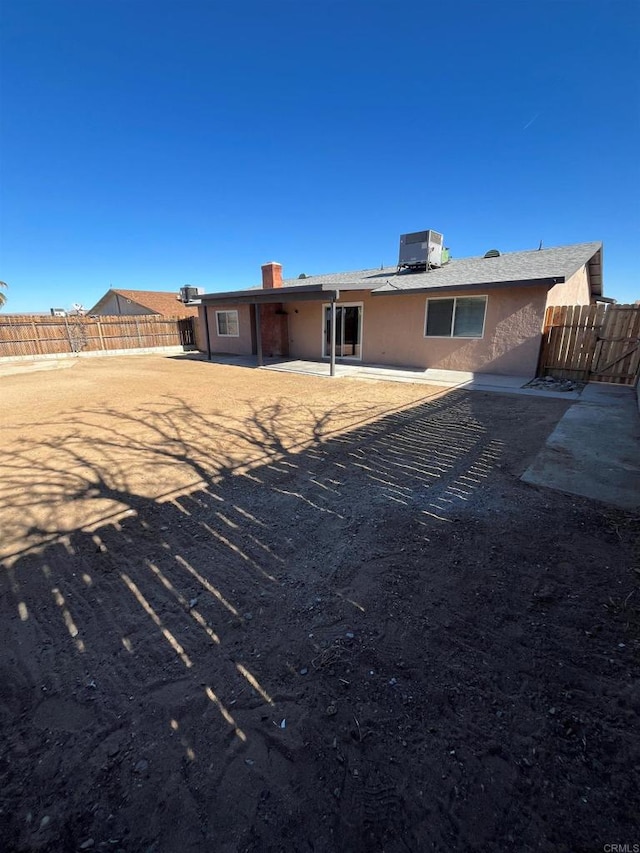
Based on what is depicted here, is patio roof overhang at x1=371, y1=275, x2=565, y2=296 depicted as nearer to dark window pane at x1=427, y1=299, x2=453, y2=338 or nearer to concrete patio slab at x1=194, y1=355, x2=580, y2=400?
dark window pane at x1=427, y1=299, x2=453, y2=338

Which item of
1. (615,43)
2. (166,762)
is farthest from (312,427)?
(615,43)

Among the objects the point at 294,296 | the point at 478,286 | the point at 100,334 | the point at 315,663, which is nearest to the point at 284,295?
the point at 294,296

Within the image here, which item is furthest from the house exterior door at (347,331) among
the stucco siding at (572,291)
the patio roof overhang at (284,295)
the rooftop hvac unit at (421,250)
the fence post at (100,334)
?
the fence post at (100,334)

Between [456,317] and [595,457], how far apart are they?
7253mm

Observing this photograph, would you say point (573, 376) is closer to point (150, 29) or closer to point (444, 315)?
point (444, 315)

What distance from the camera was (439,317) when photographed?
1105cm

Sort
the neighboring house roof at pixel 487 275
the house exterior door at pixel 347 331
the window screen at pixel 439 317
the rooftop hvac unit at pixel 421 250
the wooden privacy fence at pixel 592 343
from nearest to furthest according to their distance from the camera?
the wooden privacy fence at pixel 592 343
the neighboring house roof at pixel 487 275
the window screen at pixel 439 317
the rooftop hvac unit at pixel 421 250
the house exterior door at pixel 347 331

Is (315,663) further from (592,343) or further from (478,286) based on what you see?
(592,343)

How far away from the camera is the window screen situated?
10830 mm

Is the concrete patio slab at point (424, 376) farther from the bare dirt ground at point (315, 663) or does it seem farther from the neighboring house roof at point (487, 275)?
the bare dirt ground at point (315, 663)

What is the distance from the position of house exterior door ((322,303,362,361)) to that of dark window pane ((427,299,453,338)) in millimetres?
2525

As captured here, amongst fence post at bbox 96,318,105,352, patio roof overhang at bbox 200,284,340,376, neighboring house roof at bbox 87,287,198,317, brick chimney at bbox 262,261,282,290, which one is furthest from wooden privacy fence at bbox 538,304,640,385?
neighboring house roof at bbox 87,287,198,317

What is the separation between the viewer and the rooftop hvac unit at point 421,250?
12.7 m

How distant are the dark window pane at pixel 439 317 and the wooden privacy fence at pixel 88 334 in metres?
14.2
